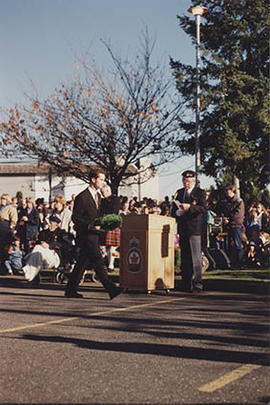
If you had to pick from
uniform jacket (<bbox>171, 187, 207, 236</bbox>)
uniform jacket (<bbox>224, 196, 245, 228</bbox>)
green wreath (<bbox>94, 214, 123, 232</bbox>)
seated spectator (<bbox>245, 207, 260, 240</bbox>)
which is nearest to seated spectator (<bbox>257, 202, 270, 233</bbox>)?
seated spectator (<bbox>245, 207, 260, 240</bbox>)

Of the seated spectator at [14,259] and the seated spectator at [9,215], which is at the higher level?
the seated spectator at [9,215]

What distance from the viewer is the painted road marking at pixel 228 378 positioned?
448 centimetres

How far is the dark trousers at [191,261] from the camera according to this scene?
37.2ft

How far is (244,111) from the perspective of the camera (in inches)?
1083

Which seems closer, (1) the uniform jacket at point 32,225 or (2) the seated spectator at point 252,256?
(2) the seated spectator at point 252,256

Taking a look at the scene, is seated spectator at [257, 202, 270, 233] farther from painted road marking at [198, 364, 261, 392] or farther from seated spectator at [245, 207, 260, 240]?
painted road marking at [198, 364, 261, 392]

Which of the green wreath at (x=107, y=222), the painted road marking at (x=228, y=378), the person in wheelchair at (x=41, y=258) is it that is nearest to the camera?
the painted road marking at (x=228, y=378)

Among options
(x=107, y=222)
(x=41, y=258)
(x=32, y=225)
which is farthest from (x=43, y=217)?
(x=107, y=222)

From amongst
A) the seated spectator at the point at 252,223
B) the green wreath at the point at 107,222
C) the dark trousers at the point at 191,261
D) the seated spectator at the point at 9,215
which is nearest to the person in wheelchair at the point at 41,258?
the seated spectator at the point at 9,215

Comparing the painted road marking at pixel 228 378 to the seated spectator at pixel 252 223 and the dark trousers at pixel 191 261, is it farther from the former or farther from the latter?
the seated spectator at pixel 252 223

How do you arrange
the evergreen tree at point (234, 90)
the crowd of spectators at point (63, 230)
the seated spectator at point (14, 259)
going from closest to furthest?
the crowd of spectators at point (63, 230) → the seated spectator at point (14, 259) → the evergreen tree at point (234, 90)

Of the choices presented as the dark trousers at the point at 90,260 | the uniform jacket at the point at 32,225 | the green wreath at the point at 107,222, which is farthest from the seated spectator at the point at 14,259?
the green wreath at the point at 107,222

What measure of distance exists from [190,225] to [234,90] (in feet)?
57.9

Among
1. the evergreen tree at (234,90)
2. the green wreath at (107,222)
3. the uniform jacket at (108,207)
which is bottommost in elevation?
the green wreath at (107,222)
